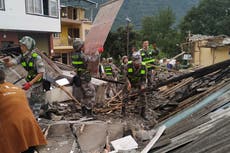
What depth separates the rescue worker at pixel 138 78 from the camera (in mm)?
6873

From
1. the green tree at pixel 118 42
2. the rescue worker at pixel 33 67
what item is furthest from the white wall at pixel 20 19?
the green tree at pixel 118 42

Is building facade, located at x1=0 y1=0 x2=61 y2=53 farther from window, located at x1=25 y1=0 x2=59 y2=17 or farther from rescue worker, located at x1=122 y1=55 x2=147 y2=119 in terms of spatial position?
rescue worker, located at x1=122 y1=55 x2=147 y2=119

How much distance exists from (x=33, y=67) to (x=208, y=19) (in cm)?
3947

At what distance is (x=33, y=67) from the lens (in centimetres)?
532

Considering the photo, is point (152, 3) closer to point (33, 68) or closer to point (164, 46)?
point (164, 46)

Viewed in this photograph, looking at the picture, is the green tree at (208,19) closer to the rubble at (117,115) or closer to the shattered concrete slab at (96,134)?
the rubble at (117,115)

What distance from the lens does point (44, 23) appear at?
18.9 m

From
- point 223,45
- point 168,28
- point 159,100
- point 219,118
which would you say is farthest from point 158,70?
point 168,28

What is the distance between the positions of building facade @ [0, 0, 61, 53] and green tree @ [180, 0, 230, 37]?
80.8 feet

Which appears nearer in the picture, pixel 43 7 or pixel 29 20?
pixel 29 20

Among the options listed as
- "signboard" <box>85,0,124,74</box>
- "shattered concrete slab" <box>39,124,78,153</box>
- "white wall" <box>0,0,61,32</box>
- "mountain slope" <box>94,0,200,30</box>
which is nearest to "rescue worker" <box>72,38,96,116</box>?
"signboard" <box>85,0,124,74</box>

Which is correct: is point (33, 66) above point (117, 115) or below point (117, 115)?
above

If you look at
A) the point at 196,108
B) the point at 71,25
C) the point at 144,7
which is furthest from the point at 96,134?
the point at 144,7

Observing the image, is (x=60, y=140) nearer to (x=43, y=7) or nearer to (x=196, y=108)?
(x=196, y=108)
